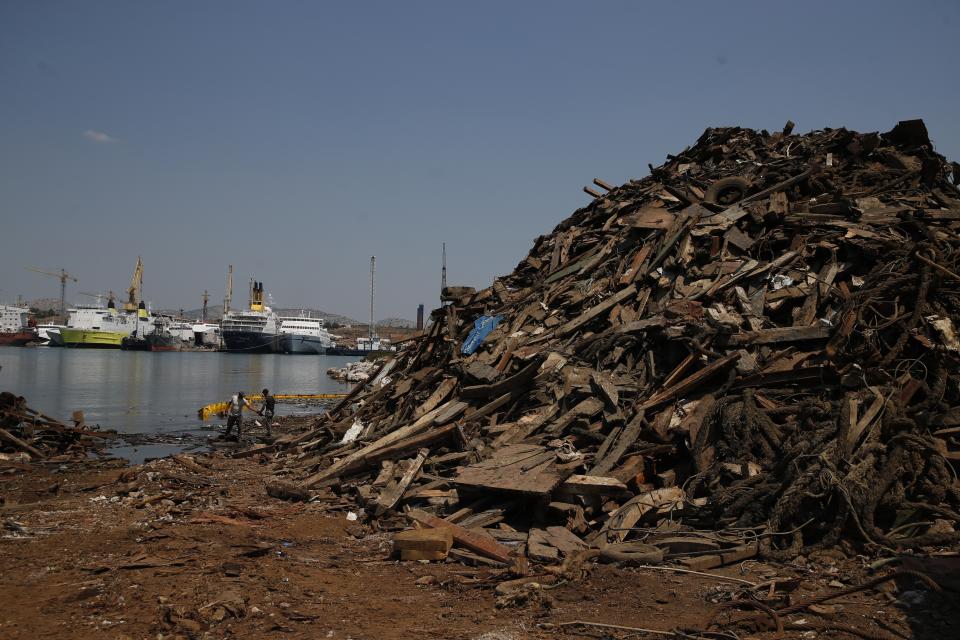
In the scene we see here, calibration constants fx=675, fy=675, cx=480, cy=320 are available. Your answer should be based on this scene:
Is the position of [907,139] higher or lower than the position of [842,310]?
higher

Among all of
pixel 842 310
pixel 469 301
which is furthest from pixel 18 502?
pixel 842 310

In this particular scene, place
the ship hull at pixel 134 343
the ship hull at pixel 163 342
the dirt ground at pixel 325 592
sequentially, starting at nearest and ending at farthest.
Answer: the dirt ground at pixel 325 592 < the ship hull at pixel 134 343 < the ship hull at pixel 163 342

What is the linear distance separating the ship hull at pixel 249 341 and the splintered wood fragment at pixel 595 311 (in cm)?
10010

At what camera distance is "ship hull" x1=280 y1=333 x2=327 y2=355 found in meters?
109

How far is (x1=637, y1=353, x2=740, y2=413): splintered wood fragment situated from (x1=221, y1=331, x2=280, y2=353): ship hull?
103 m

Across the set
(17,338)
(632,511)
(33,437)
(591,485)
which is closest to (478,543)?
(591,485)

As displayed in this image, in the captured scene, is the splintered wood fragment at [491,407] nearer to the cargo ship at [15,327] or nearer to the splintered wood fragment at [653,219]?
the splintered wood fragment at [653,219]

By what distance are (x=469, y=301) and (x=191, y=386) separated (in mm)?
36392

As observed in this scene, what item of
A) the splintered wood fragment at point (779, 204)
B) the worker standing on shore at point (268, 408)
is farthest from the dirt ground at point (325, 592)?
the worker standing on shore at point (268, 408)

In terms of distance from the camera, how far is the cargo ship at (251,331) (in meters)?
104

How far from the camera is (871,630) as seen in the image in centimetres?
487

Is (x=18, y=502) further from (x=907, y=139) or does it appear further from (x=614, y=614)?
(x=907, y=139)

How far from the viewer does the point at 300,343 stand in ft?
363

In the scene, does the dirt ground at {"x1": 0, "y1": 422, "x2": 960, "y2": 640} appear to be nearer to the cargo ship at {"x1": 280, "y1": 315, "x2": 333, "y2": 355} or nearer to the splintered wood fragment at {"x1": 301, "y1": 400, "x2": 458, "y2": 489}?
the splintered wood fragment at {"x1": 301, "y1": 400, "x2": 458, "y2": 489}
